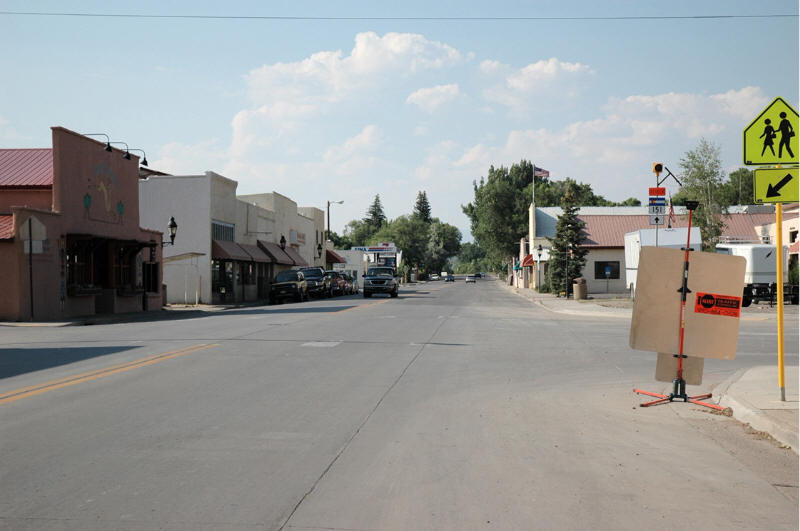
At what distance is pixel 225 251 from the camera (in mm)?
42969

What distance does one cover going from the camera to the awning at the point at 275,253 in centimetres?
5306

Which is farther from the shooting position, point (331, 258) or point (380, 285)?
point (331, 258)

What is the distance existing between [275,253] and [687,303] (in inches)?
1868

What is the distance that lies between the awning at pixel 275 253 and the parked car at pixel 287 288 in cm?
994

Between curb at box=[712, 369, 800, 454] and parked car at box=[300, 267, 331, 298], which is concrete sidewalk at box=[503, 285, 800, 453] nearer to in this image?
curb at box=[712, 369, 800, 454]

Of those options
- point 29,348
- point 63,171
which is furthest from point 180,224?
point 29,348

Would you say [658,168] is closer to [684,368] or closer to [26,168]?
[684,368]

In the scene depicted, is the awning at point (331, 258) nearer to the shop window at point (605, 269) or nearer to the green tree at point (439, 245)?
the shop window at point (605, 269)

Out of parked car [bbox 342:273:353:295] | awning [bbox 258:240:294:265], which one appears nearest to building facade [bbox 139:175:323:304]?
awning [bbox 258:240:294:265]

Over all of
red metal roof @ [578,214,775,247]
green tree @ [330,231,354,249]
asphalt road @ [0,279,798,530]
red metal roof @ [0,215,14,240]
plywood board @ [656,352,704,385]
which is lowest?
asphalt road @ [0,279,798,530]

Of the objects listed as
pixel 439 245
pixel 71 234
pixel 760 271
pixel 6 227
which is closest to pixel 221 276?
pixel 71 234

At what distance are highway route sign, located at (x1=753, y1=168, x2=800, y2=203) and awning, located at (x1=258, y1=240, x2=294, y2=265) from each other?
46144mm

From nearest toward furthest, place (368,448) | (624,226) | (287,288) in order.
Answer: (368,448) < (287,288) < (624,226)

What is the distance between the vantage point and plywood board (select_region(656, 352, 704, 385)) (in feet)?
30.2
